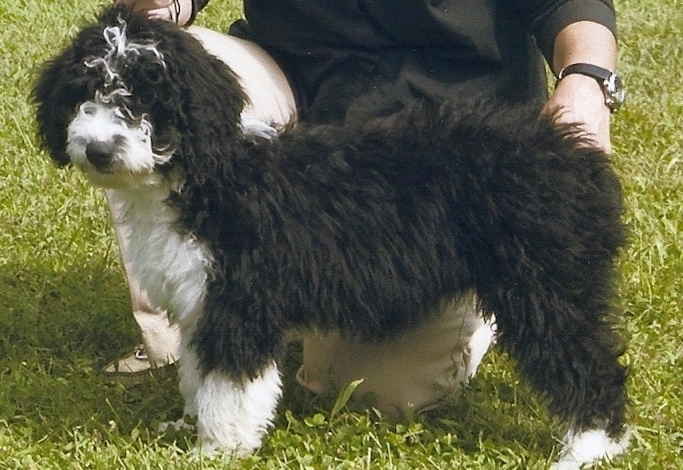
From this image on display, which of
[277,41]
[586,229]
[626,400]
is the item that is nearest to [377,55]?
[277,41]

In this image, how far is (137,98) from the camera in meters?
2.92

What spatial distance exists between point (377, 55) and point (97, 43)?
3.73 feet

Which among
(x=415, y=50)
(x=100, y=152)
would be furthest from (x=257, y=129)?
(x=415, y=50)

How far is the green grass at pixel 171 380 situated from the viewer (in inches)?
131

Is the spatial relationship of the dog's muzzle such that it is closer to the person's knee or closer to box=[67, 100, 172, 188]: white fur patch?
box=[67, 100, 172, 188]: white fur patch

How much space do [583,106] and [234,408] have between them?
4.10 feet

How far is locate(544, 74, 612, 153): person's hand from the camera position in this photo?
3.22m

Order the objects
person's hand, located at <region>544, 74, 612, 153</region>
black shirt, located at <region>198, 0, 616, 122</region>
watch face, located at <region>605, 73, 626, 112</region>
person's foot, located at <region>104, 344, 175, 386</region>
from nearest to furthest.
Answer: person's hand, located at <region>544, 74, 612, 153</region>, watch face, located at <region>605, 73, 626, 112</region>, black shirt, located at <region>198, 0, 616, 122</region>, person's foot, located at <region>104, 344, 175, 386</region>

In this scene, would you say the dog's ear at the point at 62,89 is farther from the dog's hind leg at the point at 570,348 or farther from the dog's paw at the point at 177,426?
the dog's hind leg at the point at 570,348

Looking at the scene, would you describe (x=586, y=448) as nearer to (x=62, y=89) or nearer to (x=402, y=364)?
(x=402, y=364)

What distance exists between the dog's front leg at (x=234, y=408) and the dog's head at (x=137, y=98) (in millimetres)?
581

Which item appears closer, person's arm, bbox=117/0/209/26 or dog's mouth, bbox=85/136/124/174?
dog's mouth, bbox=85/136/124/174

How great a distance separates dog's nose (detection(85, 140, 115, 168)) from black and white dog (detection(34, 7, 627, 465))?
0.42 feet

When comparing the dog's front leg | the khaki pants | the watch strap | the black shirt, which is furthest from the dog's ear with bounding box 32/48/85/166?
the watch strap
